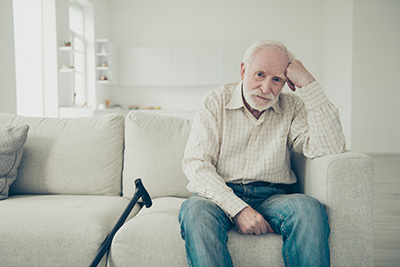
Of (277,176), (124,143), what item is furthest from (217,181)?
(124,143)

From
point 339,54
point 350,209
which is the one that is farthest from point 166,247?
point 339,54

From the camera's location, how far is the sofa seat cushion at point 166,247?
48.5 inches

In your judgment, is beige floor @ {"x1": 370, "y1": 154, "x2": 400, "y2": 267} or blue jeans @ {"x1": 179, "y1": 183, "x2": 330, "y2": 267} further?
beige floor @ {"x1": 370, "y1": 154, "x2": 400, "y2": 267}

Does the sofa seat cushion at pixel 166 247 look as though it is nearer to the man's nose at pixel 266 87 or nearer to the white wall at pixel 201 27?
the man's nose at pixel 266 87

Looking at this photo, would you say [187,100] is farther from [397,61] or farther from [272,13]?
[397,61]

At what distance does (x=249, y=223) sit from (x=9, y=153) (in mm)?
1211

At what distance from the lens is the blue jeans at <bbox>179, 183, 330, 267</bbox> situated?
1.14m

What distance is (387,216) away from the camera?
280 cm

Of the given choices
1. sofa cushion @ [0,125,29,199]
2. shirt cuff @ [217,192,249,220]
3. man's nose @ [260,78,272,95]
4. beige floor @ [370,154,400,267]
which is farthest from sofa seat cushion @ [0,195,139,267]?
beige floor @ [370,154,400,267]

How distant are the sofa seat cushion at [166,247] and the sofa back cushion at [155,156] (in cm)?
46

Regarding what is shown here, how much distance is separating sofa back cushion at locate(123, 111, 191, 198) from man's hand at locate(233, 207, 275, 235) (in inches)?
22.8

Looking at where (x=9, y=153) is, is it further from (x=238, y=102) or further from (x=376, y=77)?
(x=376, y=77)

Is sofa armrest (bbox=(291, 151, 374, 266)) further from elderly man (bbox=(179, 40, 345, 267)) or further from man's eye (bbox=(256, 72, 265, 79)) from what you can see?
man's eye (bbox=(256, 72, 265, 79))

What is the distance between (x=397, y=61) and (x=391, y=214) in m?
4.51
